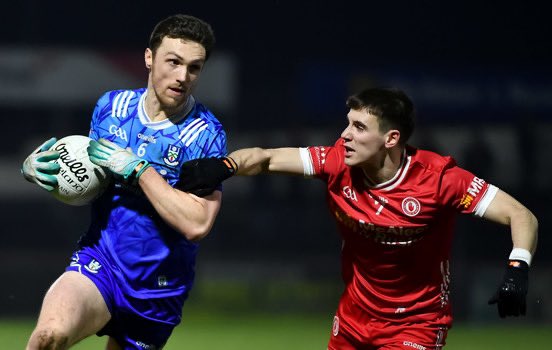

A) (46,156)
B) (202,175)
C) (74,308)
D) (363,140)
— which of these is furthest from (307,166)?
(74,308)

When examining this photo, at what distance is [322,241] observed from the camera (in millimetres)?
9695

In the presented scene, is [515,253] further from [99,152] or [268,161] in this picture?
[99,152]

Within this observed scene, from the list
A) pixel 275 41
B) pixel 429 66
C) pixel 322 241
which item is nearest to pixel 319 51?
pixel 275 41

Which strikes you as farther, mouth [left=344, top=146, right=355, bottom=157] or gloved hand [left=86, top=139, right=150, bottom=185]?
mouth [left=344, top=146, right=355, bottom=157]

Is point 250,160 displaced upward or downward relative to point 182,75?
downward

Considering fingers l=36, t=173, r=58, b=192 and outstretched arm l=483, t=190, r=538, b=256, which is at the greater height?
outstretched arm l=483, t=190, r=538, b=256

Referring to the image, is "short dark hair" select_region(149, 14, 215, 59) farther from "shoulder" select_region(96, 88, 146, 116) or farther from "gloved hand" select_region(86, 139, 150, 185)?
"gloved hand" select_region(86, 139, 150, 185)

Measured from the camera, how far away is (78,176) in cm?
442

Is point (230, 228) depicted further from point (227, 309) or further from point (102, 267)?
point (102, 267)

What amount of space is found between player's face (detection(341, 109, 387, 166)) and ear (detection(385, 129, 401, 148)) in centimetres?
2

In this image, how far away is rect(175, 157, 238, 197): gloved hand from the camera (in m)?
4.38

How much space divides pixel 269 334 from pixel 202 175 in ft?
14.5

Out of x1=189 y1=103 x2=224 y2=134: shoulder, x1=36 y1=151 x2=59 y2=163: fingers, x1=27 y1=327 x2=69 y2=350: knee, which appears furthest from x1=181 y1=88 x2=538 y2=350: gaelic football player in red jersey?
x1=27 y1=327 x2=69 y2=350: knee

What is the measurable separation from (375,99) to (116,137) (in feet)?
3.81
